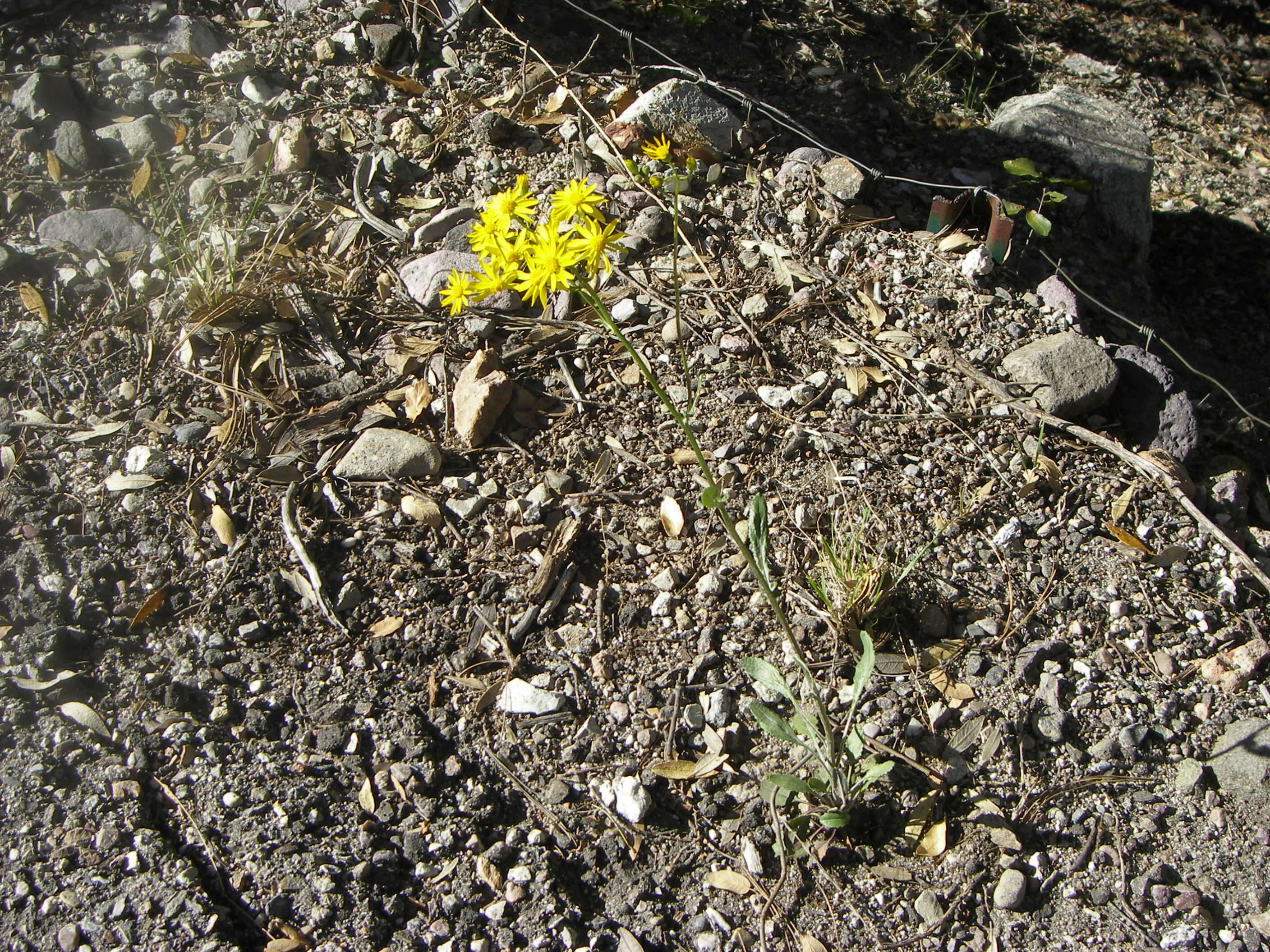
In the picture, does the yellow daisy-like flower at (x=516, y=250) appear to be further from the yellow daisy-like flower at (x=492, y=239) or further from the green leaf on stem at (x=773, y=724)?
the green leaf on stem at (x=773, y=724)

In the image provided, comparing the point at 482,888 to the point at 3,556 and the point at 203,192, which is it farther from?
the point at 203,192

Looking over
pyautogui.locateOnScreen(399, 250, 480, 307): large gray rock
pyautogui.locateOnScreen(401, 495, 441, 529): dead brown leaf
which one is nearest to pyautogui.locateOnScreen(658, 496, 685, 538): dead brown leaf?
pyautogui.locateOnScreen(401, 495, 441, 529): dead brown leaf

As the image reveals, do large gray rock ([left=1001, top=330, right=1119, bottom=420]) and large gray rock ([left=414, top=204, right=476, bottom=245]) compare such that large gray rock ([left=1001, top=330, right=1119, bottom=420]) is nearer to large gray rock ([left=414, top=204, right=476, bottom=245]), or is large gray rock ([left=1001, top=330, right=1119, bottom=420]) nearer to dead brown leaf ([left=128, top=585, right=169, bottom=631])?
large gray rock ([left=414, top=204, right=476, bottom=245])

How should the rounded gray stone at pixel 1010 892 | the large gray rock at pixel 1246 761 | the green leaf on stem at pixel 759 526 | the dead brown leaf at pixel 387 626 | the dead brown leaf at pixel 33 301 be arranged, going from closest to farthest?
the green leaf on stem at pixel 759 526 < the rounded gray stone at pixel 1010 892 < the large gray rock at pixel 1246 761 < the dead brown leaf at pixel 387 626 < the dead brown leaf at pixel 33 301

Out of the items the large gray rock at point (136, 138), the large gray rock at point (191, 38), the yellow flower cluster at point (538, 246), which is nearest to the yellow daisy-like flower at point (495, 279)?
the yellow flower cluster at point (538, 246)

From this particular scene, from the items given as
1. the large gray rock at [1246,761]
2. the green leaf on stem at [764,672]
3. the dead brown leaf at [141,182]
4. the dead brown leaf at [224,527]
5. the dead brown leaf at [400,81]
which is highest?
the dead brown leaf at [400,81]

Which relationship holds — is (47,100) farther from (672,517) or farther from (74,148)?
(672,517)
